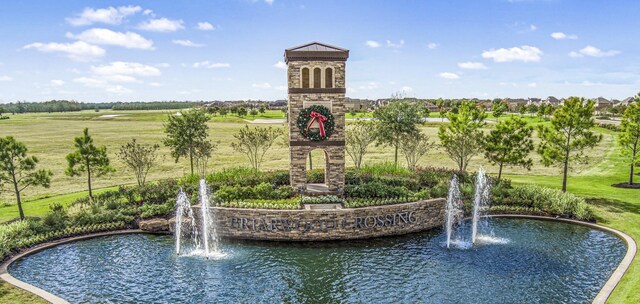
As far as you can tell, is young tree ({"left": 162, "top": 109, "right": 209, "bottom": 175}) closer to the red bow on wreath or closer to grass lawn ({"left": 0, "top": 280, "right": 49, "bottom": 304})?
the red bow on wreath

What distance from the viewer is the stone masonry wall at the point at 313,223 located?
75.7 feet

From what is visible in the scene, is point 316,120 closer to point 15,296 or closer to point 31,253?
point 31,253

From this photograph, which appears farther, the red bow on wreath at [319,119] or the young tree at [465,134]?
the young tree at [465,134]

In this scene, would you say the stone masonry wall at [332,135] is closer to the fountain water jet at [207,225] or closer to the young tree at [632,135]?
the fountain water jet at [207,225]

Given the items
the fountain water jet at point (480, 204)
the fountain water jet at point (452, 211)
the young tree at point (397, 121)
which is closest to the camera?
the fountain water jet at point (480, 204)

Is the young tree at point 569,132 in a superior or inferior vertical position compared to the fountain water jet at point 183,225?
superior

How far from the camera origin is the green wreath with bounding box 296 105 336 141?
27.9m

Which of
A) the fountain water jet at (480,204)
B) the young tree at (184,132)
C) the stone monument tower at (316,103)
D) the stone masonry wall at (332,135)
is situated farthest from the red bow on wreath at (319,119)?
the young tree at (184,132)

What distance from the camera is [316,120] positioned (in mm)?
27938

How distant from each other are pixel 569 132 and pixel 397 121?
1329 centimetres

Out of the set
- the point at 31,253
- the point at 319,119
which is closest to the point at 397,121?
the point at 319,119

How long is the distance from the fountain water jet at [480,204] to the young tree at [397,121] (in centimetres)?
882

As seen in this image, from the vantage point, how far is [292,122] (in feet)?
92.7

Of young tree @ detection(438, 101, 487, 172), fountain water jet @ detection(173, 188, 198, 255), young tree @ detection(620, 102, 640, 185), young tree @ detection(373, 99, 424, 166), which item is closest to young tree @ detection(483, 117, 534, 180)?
young tree @ detection(438, 101, 487, 172)
